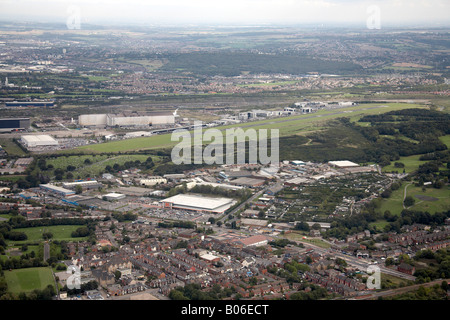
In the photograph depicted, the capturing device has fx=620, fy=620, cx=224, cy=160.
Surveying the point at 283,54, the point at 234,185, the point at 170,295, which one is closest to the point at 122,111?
the point at 234,185

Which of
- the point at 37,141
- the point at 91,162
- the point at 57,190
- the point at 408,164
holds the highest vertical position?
the point at 37,141

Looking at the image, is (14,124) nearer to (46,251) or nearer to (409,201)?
(46,251)

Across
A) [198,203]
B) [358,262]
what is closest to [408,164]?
[198,203]

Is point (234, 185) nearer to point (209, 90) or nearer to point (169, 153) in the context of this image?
point (169, 153)

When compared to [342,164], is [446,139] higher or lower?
higher

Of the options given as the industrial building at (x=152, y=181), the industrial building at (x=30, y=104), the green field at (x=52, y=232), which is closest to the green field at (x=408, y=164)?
the industrial building at (x=152, y=181)

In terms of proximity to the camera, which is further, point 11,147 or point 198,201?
point 11,147
